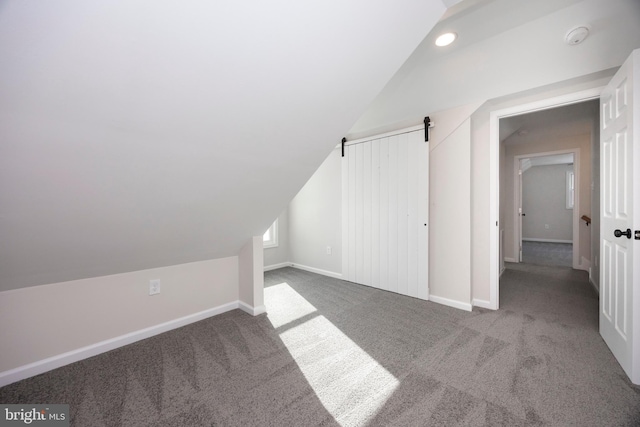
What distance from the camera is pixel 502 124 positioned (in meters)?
3.61

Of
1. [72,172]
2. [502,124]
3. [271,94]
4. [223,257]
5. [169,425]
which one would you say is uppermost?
[502,124]

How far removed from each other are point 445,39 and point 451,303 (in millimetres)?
2407

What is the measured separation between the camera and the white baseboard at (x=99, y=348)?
5.36ft

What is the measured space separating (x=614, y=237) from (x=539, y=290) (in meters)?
1.79

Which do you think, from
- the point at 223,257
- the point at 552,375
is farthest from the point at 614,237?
the point at 223,257

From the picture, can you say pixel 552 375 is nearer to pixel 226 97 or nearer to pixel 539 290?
pixel 539 290

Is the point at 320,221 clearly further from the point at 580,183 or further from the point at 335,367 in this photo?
the point at 580,183

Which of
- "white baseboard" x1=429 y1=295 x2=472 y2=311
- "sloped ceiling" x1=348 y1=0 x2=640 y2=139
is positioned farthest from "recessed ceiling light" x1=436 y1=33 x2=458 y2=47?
"white baseboard" x1=429 y1=295 x2=472 y2=311

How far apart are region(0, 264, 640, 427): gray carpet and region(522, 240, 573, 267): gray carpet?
2.81 m

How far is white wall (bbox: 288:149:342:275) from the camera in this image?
3.81m

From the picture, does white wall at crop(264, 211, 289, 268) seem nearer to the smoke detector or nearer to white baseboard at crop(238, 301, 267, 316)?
white baseboard at crop(238, 301, 267, 316)

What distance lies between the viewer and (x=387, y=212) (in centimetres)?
319

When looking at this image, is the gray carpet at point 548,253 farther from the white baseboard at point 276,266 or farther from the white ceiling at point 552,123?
the white baseboard at point 276,266

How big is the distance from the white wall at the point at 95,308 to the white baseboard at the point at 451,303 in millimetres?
2271
